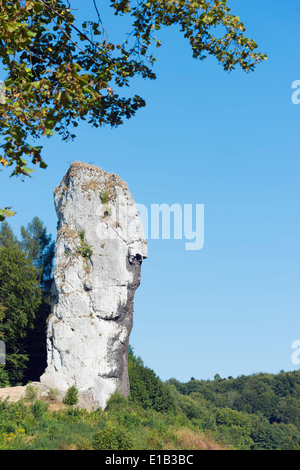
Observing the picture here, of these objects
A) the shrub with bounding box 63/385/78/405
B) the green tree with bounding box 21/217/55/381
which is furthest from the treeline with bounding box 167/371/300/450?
the shrub with bounding box 63/385/78/405

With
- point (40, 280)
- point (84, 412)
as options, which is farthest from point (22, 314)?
point (84, 412)

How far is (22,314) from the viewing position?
38.4m

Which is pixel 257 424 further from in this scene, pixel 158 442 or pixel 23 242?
pixel 158 442

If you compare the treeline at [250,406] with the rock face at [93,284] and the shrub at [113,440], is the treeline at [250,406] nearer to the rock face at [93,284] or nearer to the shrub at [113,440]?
the rock face at [93,284]

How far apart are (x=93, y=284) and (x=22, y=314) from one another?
7667 mm

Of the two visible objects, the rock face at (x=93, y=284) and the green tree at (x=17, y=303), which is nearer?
the rock face at (x=93, y=284)

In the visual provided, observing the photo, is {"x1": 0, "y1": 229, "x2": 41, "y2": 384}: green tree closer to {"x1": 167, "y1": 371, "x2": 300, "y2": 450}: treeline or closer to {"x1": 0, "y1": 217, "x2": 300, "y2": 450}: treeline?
{"x1": 0, "y1": 217, "x2": 300, "y2": 450}: treeline

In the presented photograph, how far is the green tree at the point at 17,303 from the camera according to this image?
3747cm

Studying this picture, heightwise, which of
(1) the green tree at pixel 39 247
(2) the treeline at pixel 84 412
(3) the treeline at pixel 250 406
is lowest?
(3) the treeline at pixel 250 406

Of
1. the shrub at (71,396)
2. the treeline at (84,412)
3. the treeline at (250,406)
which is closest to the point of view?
the treeline at (84,412)

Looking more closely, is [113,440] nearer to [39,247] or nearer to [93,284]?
[93,284]

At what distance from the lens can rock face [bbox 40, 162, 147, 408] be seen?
32.1m

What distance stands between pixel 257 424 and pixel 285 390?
1714 cm

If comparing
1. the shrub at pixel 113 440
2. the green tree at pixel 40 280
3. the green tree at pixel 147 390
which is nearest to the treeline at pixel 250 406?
the green tree at pixel 147 390
